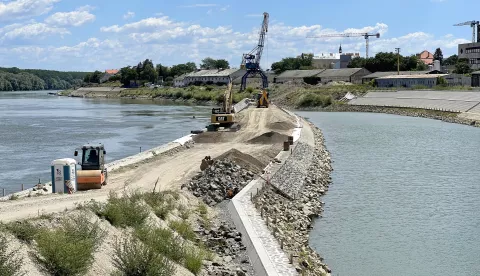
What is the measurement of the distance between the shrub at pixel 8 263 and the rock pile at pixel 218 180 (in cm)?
1035

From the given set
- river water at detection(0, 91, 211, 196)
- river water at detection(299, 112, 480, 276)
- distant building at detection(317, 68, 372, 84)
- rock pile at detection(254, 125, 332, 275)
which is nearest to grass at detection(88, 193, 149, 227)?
rock pile at detection(254, 125, 332, 275)

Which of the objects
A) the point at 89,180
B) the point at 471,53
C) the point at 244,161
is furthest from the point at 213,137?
the point at 471,53

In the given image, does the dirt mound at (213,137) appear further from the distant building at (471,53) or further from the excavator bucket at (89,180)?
the distant building at (471,53)

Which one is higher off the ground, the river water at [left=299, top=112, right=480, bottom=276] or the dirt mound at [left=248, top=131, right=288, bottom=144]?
the dirt mound at [left=248, top=131, right=288, bottom=144]

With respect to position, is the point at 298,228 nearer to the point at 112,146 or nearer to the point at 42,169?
the point at 42,169

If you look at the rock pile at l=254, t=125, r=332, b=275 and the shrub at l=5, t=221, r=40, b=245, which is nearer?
the shrub at l=5, t=221, r=40, b=245

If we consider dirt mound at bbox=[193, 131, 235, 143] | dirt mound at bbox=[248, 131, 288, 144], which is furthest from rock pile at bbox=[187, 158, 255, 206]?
dirt mound at bbox=[193, 131, 235, 143]

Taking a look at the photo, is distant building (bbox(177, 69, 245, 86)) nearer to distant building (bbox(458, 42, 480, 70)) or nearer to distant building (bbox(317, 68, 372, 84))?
distant building (bbox(317, 68, 372, 84))

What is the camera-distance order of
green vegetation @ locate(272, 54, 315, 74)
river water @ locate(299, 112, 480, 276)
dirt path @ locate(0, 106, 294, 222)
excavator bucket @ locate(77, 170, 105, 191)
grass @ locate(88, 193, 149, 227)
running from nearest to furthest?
grass @ locate(88, 193, 149, 227) → dirt path @ locate(0, 106, 294, 222) → river water @ locate(299, 112, 480, 276) → excavator bucket @ locate(77, 170, 105, 191) → green vegetation @ locate(272, 54, 315, 74)

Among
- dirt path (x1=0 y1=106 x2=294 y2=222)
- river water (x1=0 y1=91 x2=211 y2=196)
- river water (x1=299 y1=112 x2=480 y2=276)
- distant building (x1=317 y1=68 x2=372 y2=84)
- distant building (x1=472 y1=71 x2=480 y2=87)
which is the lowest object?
river water (x1=299 y1=112 x2=480 y2=276)

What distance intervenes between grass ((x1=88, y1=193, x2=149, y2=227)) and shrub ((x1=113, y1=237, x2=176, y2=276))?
1.97 m

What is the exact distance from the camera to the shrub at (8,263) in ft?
31.4

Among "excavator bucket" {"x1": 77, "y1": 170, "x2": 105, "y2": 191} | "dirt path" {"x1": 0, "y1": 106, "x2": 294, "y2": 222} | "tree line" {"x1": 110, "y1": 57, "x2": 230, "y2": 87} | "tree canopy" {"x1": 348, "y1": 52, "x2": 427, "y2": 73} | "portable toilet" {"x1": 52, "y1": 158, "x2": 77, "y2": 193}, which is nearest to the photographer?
"dirt path" {"x1": 0, "y1": 106, "x2": 294, "y2": 222}

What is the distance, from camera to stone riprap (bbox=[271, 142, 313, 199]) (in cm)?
2433
